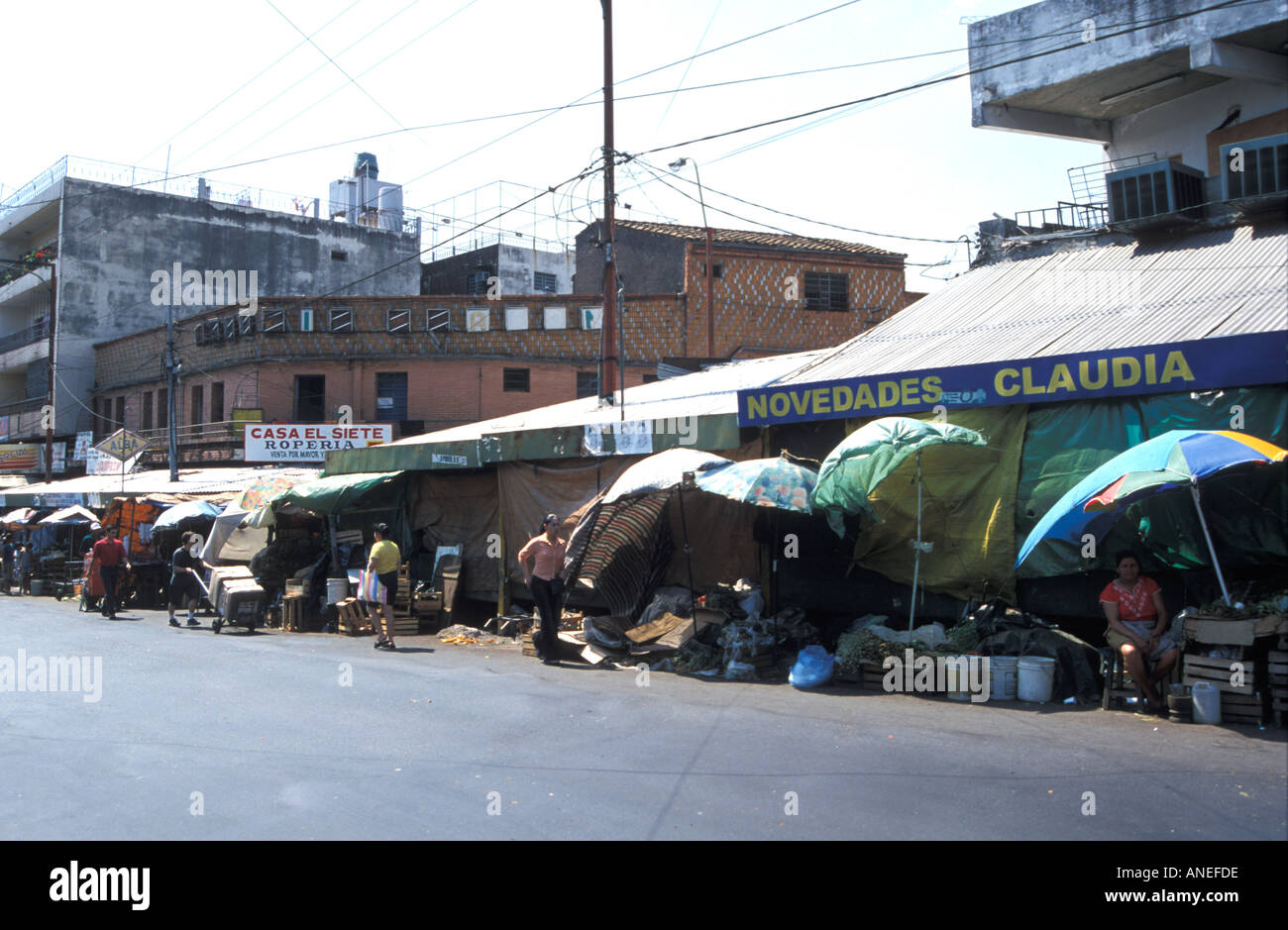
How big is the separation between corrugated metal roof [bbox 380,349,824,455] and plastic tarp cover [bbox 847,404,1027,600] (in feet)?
9.72

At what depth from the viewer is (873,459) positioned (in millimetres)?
10906

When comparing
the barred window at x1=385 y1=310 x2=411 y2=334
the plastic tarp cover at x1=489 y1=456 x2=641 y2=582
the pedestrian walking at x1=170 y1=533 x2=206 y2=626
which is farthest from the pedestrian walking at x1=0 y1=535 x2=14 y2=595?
the plastic tarp cover at x1=489 y1=456 x2=641 y2=582

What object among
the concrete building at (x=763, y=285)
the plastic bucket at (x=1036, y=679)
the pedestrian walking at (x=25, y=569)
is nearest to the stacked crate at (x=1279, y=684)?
the plastic bucket at (x=1036, y=679)

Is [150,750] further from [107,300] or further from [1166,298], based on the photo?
[107,300]

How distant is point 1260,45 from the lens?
49.7ft

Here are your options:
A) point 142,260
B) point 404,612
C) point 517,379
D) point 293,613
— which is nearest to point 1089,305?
point 404,612

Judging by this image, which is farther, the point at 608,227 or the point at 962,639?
the point at 608,227

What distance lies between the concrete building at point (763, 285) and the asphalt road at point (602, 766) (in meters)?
24.7

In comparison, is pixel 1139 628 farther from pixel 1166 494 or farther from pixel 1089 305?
pixel 1089 305

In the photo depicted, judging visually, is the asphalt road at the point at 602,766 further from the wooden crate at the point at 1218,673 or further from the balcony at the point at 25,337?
the balcony at the point at 25,337

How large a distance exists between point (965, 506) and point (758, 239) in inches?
1053
